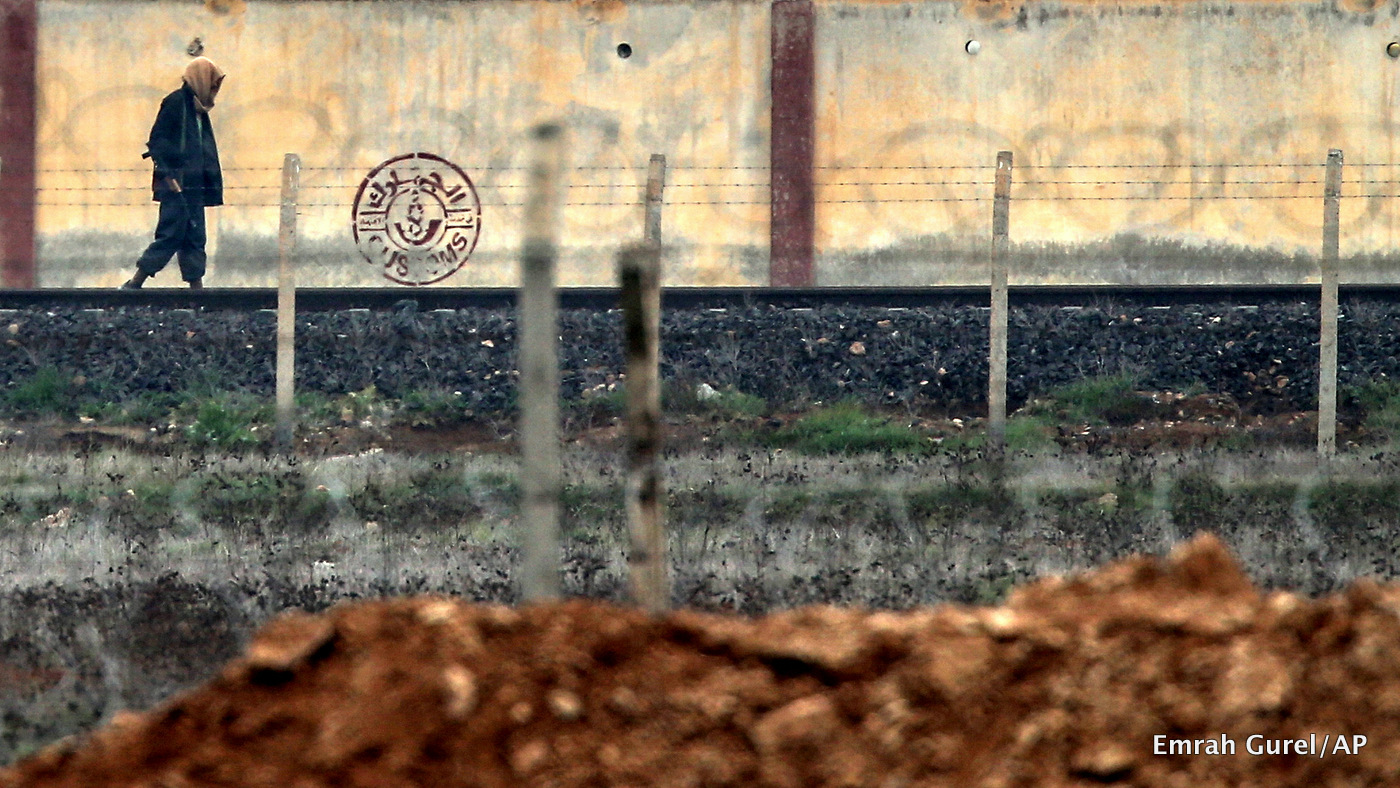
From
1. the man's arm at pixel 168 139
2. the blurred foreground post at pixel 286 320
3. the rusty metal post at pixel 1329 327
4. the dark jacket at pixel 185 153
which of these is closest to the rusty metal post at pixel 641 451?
the rusty metal post at pixel 1329 327

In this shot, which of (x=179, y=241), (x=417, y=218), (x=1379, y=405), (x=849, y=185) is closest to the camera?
(x=1379, y=405)

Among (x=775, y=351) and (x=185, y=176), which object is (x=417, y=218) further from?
(x=775, y=351)

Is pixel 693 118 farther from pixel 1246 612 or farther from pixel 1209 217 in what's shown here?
pixel 1246 612

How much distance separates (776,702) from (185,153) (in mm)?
16379

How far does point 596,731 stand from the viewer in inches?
148

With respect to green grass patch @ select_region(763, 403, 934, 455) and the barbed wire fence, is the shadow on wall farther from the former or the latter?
green grass patch @ select_region(763, 403, 934, 455)

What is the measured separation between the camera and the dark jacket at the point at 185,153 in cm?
1867

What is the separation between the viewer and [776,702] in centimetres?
379

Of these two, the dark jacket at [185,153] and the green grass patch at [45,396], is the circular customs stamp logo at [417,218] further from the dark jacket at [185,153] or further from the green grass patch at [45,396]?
the green grass patch at [45,396]

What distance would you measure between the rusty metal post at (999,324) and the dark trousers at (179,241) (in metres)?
9.07

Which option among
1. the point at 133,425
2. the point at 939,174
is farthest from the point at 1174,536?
the point at 939,174

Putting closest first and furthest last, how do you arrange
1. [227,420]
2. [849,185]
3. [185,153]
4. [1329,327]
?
1. [1329,327]
2. [227,420]
3. [185,153]
4. [849,185]

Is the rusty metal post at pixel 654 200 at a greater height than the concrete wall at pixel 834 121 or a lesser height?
lesser

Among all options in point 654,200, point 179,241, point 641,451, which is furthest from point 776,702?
point 179,241
